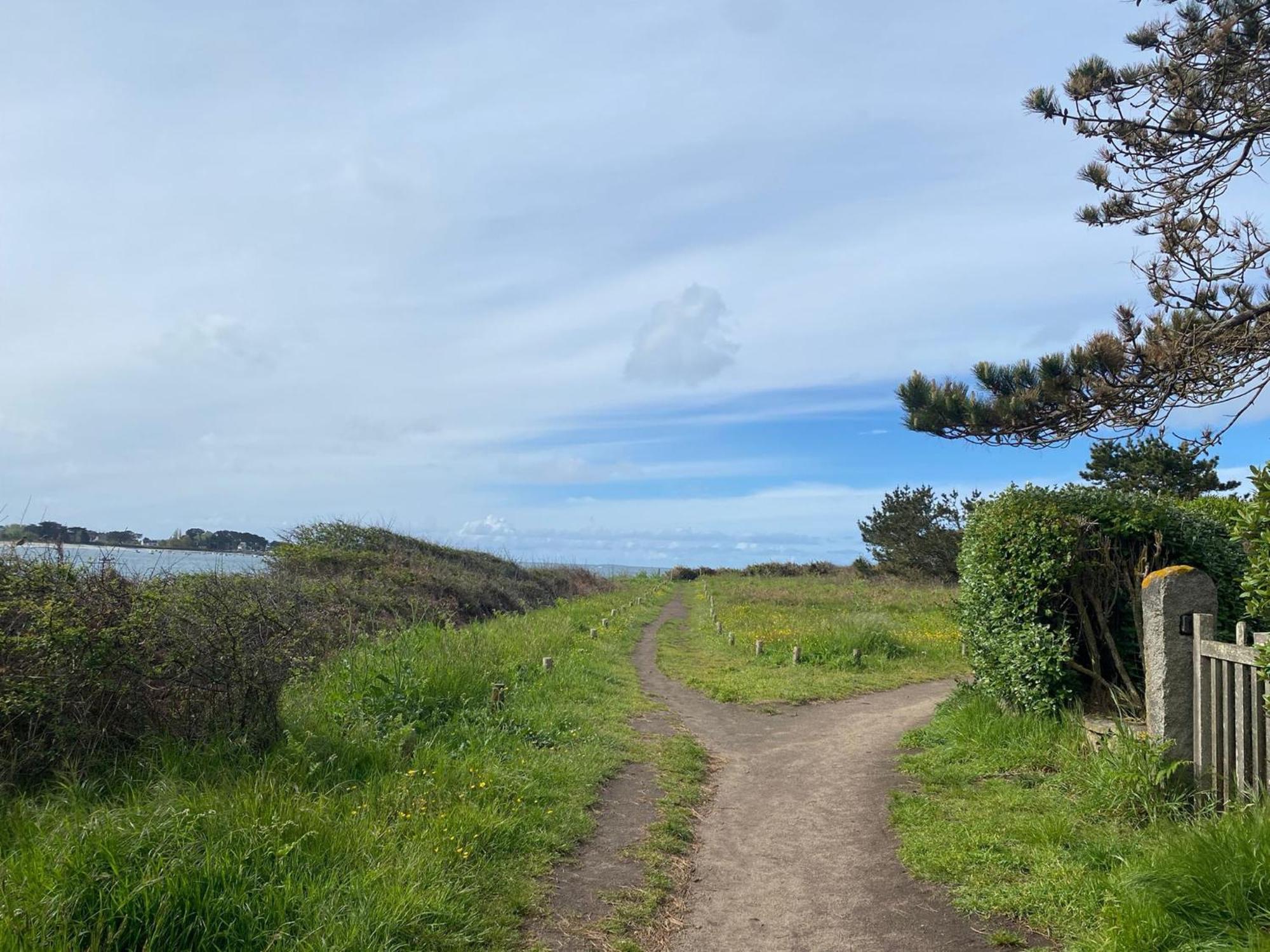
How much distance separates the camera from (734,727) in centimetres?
1129

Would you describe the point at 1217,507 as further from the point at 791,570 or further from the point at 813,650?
the point at 791,570

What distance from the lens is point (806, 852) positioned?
6488 millimetres

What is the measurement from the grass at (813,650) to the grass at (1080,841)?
16.4ft

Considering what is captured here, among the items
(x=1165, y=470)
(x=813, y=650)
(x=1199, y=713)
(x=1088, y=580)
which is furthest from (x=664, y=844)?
(x=1165, y=470)

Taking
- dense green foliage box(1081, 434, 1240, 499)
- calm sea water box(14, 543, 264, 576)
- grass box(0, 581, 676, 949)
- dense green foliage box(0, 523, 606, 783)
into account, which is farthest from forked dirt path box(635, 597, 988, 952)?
dense green foliage box(1081, 434, 1240, 499)

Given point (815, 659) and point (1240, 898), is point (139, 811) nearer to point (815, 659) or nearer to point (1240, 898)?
point (1240, 898)

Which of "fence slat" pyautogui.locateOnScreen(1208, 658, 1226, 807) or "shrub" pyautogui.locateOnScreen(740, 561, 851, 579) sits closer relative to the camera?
"fence slat" pyautogui.locateOnScreen(1208, 658, 1226, 807)

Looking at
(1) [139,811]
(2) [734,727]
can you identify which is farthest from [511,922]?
(2) [734,727]

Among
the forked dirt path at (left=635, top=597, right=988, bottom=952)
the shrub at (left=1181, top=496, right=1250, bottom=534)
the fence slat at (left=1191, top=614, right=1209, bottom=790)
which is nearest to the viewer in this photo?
the forked dirt path at (left=635, top=597, right=988, bottom=952)

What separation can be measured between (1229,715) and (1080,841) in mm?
1393

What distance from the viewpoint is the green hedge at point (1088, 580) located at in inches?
339

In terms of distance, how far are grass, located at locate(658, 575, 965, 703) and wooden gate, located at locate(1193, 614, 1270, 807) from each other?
7368 mm

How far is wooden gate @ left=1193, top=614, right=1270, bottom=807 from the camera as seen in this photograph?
18.5 feet

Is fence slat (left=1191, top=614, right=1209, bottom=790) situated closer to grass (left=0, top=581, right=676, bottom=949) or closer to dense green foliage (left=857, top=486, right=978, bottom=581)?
grass (left=0, top=581, right=676, bottom=949)
